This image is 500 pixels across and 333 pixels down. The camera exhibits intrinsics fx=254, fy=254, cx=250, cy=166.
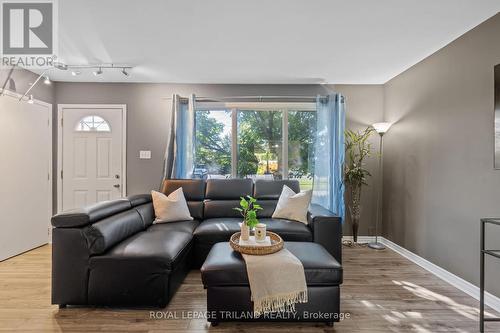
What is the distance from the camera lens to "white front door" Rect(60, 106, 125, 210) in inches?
155

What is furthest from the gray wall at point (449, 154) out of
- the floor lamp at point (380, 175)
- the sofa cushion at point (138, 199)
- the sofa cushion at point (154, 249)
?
the sofa cushion at point (138, 199)

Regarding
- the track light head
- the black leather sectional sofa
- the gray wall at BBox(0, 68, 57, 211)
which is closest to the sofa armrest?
the black leather sectional sofa

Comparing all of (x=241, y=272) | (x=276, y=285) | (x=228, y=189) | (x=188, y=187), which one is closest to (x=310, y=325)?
(x=276, y=285)

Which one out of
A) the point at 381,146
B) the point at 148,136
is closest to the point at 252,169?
the point at 148,136

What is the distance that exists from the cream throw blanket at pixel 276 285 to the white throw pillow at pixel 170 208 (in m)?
1.61

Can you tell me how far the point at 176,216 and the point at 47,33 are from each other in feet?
7.57

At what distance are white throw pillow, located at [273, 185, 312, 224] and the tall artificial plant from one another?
0.96 metres

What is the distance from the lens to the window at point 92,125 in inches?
156

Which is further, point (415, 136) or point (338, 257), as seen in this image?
point (415, 136)

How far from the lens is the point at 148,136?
157 inches

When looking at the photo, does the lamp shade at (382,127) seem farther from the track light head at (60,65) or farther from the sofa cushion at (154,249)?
the track light head at (60,65)

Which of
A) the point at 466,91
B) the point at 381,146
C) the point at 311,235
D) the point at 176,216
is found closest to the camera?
the point at 466,91

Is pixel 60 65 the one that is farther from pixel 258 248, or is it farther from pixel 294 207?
pixel 294 207

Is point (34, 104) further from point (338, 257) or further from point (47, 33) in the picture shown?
point (338, 257)
